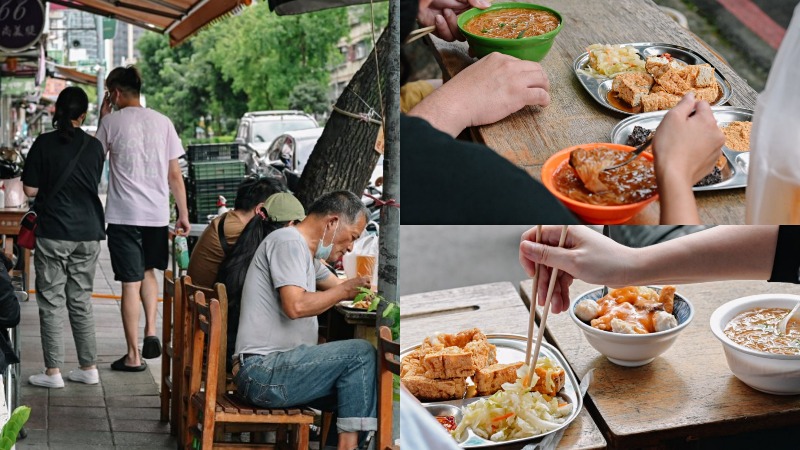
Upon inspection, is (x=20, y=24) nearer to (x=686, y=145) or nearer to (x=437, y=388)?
(x=437, y=388)

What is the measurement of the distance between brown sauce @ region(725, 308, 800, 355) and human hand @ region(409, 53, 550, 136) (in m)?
0.74

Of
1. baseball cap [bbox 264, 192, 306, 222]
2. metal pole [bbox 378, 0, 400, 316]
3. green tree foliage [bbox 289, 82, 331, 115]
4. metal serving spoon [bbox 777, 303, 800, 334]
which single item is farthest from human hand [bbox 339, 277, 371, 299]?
green tree foliage [bbox 289, 82, 331, 115]

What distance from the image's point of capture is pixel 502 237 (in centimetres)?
199

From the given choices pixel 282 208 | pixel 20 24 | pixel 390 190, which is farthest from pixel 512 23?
pixel 20 24

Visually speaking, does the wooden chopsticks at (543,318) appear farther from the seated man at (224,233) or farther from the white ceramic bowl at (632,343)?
the seated man at (224,233)

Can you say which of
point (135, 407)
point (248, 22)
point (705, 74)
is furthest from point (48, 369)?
point (248, 22)

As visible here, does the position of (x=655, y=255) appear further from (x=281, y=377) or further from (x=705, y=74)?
(x=281, y=377)

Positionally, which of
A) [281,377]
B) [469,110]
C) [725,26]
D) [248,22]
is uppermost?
[248,22]

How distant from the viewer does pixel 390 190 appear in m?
2.34

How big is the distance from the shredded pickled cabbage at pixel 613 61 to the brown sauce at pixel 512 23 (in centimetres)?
9

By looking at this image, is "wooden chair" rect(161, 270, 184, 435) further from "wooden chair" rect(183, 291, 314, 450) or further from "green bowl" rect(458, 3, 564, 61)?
"green bowl" rect(458, 3, 564, 61)

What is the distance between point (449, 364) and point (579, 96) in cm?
65

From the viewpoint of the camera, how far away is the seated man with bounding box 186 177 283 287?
3930mm

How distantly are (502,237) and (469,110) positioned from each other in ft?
1.66
